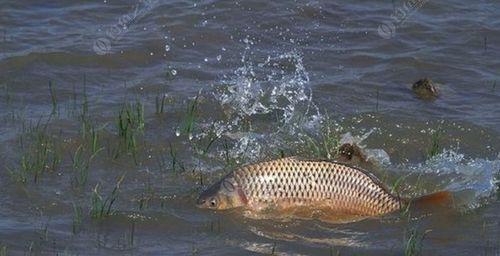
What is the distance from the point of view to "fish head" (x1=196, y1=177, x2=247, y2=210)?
7.99m

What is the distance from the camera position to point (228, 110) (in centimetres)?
1048

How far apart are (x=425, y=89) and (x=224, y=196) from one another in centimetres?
358

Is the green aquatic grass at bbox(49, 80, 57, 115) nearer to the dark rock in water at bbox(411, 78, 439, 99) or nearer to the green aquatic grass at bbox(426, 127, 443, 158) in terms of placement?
the green aquatic grass at bbox(426, 127, 443, 158)

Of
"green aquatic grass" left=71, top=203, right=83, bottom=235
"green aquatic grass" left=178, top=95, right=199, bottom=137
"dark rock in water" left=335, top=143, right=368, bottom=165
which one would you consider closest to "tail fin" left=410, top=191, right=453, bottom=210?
"dark rock in water" left=335, top=143, right=368, bottom=165

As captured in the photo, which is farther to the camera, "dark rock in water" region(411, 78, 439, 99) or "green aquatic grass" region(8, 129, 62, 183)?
"dark rock in water" region(411, 78, 439, 99)

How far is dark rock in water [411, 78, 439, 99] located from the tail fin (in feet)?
9.98

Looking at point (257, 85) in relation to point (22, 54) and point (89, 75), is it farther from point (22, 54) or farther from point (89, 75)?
point (22, 54)

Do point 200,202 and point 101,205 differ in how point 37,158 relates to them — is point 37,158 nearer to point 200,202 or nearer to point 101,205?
point 101,205

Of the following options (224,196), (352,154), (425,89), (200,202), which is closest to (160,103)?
(352,154)

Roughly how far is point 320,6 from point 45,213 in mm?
5970

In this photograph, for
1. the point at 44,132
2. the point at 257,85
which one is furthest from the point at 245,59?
the point at 44,132

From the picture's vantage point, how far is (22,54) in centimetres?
1160

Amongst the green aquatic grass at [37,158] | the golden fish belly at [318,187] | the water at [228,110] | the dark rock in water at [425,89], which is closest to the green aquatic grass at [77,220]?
the water at [228,110]

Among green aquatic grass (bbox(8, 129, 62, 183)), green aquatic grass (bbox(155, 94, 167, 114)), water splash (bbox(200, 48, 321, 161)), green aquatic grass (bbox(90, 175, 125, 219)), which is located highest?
green aquatic grass (bbox(90, 175, 125, 219))
